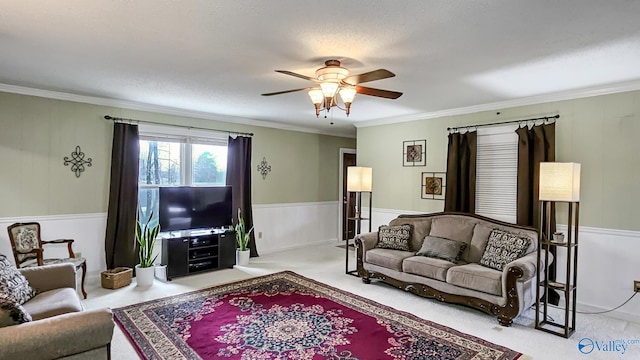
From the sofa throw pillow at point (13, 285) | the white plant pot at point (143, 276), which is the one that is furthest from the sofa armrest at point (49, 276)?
the white plant pot at point (143, 276)

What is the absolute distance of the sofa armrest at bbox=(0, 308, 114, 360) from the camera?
194 centimetres

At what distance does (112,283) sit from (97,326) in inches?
106

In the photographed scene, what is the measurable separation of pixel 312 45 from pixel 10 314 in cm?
263

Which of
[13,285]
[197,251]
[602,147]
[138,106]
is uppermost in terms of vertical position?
[138,106]

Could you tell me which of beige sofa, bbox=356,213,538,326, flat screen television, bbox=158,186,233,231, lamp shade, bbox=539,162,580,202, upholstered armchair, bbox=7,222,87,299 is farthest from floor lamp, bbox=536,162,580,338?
upholstered armchair, bbox=7,222,87,299

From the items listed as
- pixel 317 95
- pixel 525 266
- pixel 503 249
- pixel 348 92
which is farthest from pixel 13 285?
pixel 503 249

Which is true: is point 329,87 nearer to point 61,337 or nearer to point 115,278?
point 61,337

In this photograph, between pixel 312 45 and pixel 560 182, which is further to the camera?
pixel 560 182

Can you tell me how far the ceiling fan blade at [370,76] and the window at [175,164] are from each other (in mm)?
3662

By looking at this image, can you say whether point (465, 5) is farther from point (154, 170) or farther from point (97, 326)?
point (154, 170)

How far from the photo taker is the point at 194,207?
552 centimetres

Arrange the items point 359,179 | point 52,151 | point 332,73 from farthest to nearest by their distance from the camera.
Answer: point 359,179
point 52,151
point 332,73

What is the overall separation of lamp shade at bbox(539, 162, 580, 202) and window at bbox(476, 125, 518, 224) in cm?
118

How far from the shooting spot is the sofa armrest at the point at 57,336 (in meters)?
1.94
